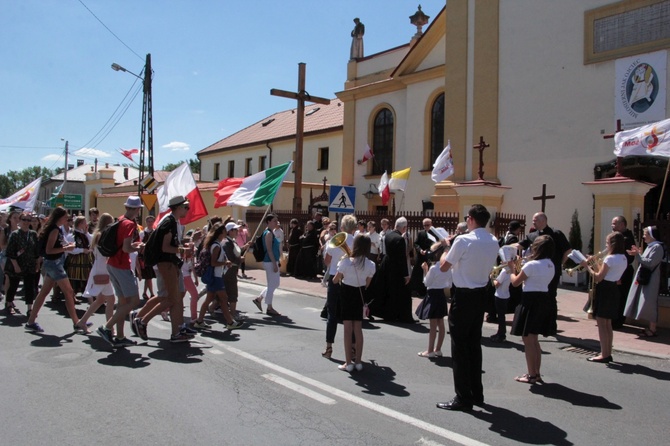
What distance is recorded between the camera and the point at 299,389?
5.59m

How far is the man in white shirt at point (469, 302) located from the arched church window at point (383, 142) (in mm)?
19188

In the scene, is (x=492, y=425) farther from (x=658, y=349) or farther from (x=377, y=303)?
(x=377, y=303)

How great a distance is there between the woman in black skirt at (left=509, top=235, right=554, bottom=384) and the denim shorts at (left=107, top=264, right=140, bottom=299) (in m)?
4.85

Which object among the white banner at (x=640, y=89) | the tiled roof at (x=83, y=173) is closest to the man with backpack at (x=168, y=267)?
the white banner at (x=640, y=89)

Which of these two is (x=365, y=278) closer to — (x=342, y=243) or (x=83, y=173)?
(x=342, y=243)

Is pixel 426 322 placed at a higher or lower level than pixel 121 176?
lower

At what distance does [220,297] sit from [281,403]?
12.5 feet

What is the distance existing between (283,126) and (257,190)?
1110 inches

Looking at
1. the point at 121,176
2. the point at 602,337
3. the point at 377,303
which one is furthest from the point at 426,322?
the point at 121,176

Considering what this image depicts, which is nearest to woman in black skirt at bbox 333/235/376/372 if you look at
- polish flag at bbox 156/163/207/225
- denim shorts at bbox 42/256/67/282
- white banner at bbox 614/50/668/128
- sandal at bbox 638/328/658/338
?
polish flag at bbox 156/163/207/225

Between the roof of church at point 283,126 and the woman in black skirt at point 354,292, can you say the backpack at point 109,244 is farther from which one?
the roof of church at point 283,126

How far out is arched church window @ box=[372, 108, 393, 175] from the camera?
24.4 meters

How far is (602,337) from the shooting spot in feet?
23.5

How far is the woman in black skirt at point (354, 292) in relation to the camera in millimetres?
6391
